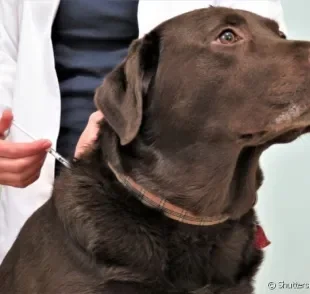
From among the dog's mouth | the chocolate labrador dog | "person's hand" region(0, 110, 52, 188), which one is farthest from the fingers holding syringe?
the dog's mouth

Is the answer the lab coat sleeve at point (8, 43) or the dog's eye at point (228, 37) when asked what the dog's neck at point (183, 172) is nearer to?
the dog's eye at point (228, 37)

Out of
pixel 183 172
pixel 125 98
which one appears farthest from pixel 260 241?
pixel 125 98

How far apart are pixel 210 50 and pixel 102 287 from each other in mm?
474

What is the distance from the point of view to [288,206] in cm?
210

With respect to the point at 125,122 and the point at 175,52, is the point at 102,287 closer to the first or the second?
the point at 125,122

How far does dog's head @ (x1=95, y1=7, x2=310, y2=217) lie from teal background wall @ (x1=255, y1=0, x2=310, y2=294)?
0.89 metres

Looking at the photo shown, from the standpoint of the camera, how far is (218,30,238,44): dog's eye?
44.6 inches

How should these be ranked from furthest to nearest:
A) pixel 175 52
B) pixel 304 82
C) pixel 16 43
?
1. pixel 16 43
2. pixel 175 52
3. pixel 304 82

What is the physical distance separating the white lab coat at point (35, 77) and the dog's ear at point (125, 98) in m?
0.37

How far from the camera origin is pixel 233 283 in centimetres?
115

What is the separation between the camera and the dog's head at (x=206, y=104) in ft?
3.52

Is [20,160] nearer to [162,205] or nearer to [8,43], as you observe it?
[162,205]

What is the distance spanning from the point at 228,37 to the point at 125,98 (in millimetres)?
223

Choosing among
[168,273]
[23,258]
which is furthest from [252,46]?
[23,258]
